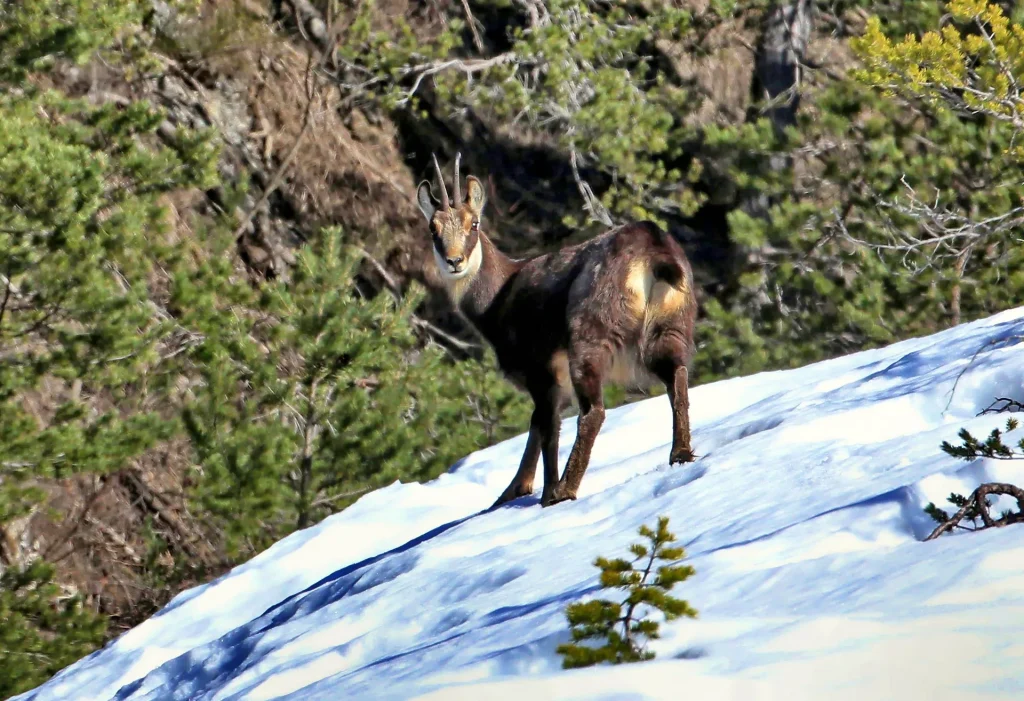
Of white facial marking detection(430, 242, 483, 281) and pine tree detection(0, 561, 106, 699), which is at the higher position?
white facial marking detection(430, 242, 483, 281)

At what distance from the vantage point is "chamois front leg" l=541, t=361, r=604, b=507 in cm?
736

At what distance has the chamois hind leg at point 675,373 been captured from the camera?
7.36 meters

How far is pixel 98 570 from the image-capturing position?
1634cm

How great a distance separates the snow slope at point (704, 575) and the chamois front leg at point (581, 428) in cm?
19

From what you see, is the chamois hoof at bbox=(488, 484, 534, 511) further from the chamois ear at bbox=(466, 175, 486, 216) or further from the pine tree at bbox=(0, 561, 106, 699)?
the pine tree at bbox=(0, 561, 106, 699)

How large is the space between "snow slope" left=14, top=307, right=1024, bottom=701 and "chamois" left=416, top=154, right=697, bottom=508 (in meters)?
0.33

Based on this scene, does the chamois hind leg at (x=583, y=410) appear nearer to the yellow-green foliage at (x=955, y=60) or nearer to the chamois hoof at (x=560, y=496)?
the chamois hoof at (x=560, y=496)

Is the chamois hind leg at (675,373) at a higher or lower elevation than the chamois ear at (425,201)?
lower

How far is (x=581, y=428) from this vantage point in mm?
7352

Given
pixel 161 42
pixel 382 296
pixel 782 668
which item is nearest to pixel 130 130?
pixel 382 296

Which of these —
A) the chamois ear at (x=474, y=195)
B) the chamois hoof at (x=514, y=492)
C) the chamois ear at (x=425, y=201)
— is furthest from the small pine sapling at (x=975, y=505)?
the chamois ear at (x=425, y=201)

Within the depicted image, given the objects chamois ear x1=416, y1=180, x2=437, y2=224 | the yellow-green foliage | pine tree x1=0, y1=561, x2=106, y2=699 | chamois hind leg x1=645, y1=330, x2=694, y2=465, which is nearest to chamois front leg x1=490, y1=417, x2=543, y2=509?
chamois hind leg x1=645, y1=330, x2=694, y2=465

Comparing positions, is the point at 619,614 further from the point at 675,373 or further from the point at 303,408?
the point at 303,408

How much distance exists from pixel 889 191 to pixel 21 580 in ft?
33.4
